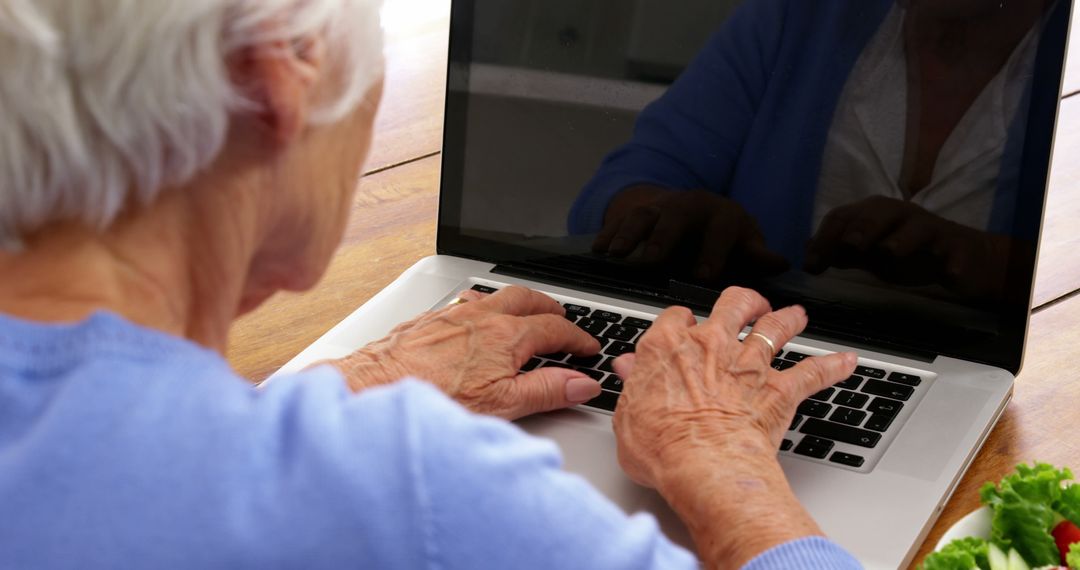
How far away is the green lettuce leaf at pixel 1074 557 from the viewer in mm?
752

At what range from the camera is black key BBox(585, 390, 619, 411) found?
3.40ft

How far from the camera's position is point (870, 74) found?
1.05 meters

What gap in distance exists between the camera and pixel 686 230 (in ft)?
3.80

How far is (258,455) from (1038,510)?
1.70ft

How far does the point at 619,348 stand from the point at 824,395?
188mm

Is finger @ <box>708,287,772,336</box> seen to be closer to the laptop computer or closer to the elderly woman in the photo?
the laptop computer

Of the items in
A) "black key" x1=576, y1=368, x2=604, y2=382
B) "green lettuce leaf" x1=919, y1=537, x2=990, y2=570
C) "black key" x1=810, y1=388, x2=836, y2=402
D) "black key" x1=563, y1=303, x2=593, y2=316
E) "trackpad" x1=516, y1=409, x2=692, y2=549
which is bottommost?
"trackpad" x1=516, y1=409, x2=692, y2=549

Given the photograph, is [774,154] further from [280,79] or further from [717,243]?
[280,79]

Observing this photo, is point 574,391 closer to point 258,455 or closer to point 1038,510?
point 1038,510

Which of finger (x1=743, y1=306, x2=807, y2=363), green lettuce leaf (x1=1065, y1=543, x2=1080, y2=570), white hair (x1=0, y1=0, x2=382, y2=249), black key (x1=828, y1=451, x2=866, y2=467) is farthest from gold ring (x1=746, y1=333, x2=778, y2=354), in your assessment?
white hair (x1=0, y1=0, x2=382, y2=249)

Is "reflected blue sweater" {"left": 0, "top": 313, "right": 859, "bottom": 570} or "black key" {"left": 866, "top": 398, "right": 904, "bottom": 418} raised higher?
"reflected blue sweater" {"left": 0, "top": 313, "right": 859, "bottom": 570}

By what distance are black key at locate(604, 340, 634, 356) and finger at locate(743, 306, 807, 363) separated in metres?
0.13

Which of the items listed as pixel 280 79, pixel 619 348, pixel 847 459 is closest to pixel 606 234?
pixel 619 348

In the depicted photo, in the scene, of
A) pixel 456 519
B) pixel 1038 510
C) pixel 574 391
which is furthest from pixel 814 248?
pixel 456 519
